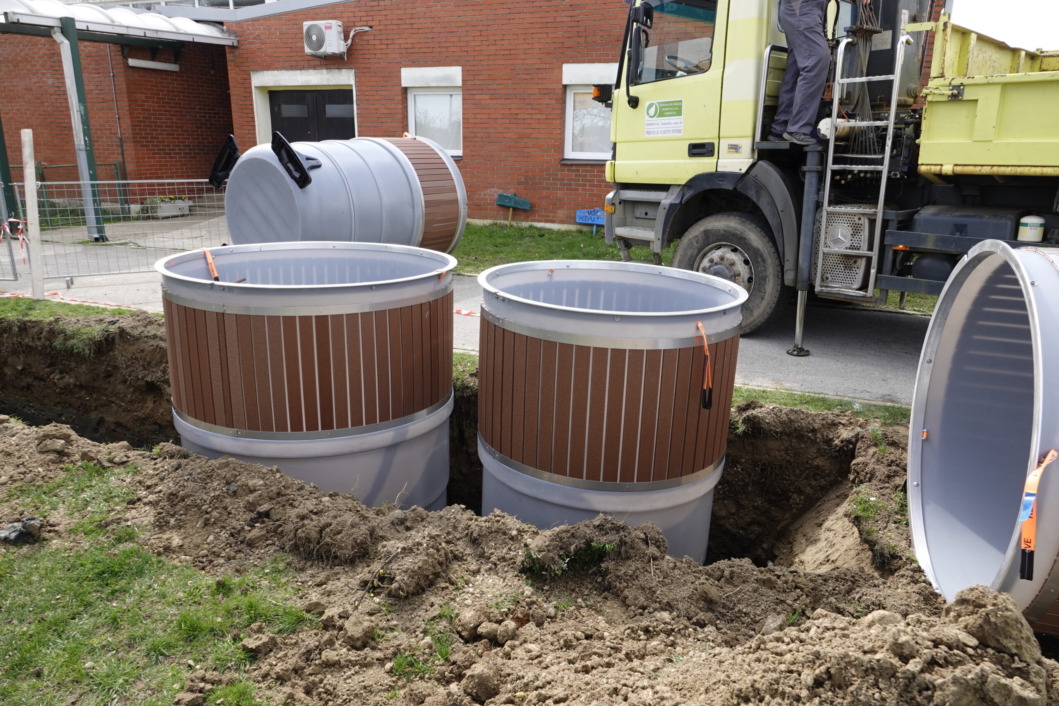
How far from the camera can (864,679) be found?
2238 millimetres

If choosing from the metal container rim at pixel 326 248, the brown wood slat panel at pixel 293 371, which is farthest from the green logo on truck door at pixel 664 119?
Result: the brown wood slat panel at pixel 293 371

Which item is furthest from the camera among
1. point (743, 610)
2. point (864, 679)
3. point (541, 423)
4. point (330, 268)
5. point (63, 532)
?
point (330, 268)

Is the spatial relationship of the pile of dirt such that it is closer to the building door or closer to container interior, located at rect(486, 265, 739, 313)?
container interior, located at rect(486, 265, 739, 313)

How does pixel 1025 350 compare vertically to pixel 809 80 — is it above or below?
below

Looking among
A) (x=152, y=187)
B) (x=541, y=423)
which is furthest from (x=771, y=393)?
(x=152, y=187)

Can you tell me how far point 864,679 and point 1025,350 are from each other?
267 cm

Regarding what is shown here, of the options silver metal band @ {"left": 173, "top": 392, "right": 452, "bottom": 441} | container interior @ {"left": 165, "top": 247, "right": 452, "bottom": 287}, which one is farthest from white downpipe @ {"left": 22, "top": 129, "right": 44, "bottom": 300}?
silver metal band @ {"left": 173, "top": 392, "right": 452, "bottom": 441}

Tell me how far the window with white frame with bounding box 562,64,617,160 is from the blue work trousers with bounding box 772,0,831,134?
7.24 meters

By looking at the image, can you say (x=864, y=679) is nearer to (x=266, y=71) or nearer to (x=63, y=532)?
(x=63, y=532)

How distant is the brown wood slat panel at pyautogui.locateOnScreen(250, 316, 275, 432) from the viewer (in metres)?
4.18

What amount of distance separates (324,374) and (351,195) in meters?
4.86

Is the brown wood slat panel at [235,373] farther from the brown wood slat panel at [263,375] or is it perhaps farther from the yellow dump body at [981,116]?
the yellow dump body at [981,116]

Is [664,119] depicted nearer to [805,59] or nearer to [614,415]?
[805,59]

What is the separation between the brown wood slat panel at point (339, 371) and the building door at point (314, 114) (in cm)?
1309
